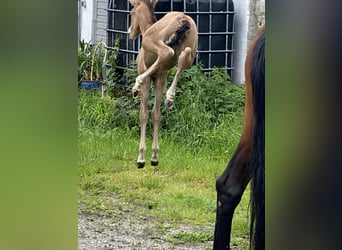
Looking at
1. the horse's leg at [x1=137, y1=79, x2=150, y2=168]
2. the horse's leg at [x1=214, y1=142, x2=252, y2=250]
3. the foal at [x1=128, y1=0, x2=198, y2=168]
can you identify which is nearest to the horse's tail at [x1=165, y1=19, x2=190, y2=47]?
the foal at [x1=128, y1=0, x2=198, y2=168]

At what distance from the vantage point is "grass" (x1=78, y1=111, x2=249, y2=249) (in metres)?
4.45

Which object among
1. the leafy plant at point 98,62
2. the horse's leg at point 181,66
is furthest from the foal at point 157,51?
the leafy plant at point 98,62

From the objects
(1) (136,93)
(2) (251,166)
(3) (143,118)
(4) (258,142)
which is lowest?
(2) (251,166)

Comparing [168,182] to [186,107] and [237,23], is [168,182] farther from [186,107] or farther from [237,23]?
[237,23]

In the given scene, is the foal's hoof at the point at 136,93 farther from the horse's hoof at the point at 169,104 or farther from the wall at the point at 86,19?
the wall at the point at 86,19

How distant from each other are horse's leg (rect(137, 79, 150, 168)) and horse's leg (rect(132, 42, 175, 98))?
3cm

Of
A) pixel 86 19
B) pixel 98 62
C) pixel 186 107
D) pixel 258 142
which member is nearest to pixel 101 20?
pixel 86 19

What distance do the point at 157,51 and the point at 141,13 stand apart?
0.22 m

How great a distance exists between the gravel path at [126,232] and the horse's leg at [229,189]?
0.09 metres

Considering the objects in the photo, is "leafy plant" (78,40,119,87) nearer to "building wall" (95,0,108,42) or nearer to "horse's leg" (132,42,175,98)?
"building wall" (95,0,108,42)

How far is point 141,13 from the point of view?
14.7ft
